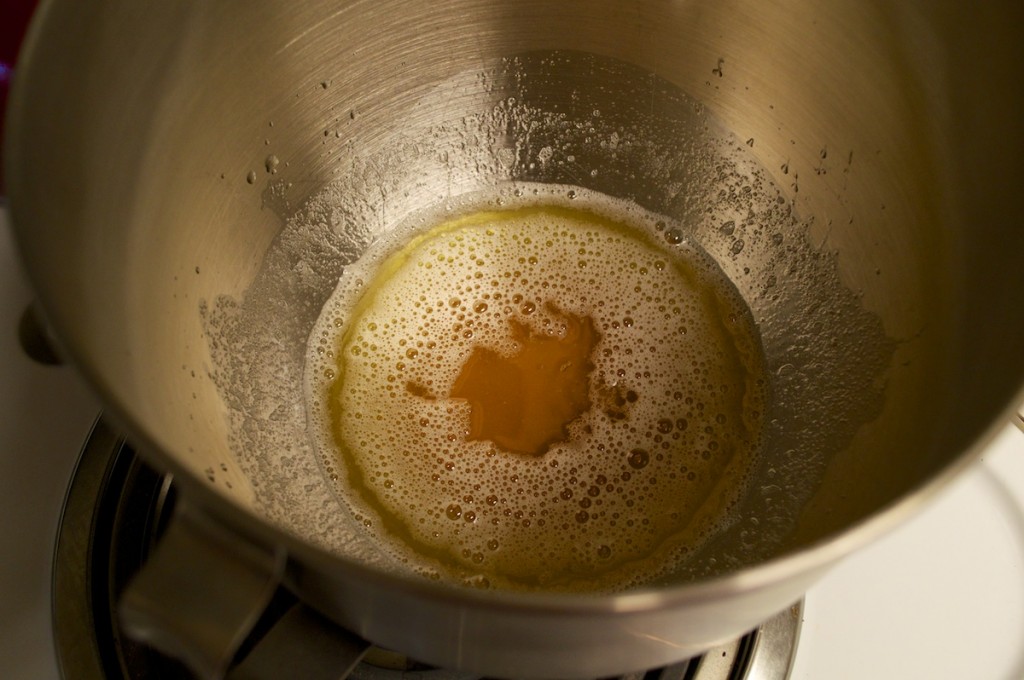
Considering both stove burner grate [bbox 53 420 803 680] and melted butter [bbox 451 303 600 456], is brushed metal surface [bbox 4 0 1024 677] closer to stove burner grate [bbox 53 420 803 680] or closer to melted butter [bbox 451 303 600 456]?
stove burner grate [bbox 53 420 803 680]

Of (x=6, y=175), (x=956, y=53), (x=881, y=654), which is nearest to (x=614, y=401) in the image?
(x=881, y=654)

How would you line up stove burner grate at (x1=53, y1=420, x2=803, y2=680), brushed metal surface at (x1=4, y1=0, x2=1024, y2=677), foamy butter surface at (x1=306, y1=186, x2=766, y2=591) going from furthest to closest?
foamy butter surface at (x1=306, y1=186, x2=766, y2=591), stove burner grate at (x1=53, y1=420, x2=803, y2=680), brushed metal surface at (x1=4, y1=0, x2=1024, y2=677)

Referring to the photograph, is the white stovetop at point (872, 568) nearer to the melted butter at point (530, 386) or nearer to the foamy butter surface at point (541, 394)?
the foamy butter surface at point (541, 394)

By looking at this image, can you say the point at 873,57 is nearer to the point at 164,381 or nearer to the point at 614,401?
the point at 614,401

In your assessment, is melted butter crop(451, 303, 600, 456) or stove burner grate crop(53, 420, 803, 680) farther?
melted butter crop(451, 303, 600, 456)

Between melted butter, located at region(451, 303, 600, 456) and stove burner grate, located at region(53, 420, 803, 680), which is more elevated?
melted butter, located at region(451, 303, 600, 456)

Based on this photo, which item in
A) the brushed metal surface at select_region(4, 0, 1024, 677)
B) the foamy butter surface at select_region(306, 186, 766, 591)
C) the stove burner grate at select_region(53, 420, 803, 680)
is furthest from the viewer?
the foamy butter surface at select_region(306, 186, 766, 591)

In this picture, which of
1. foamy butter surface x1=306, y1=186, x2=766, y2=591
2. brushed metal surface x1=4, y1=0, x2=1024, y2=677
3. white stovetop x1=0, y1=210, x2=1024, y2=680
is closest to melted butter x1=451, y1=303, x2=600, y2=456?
foamy butter surface x1=306, y1=186, x2=766, y2=591
